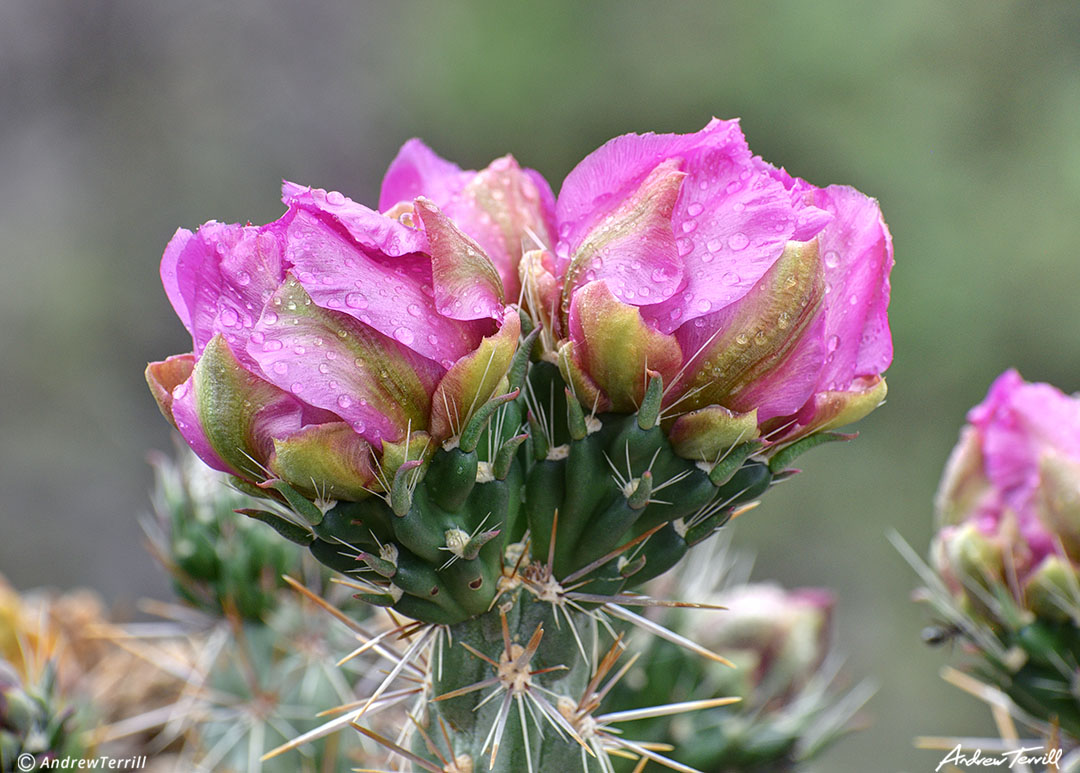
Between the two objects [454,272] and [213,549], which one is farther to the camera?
[213,549]

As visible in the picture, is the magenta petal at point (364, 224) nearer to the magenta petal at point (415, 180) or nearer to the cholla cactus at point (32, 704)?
the magenta petal at point (415, 180)

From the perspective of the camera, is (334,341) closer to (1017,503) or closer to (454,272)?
(454,272)

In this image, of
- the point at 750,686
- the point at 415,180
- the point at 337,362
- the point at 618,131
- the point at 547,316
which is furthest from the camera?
the point at 618,131

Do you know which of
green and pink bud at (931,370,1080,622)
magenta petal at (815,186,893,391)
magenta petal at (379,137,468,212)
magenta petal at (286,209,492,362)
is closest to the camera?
magenta petal at (286,209,492,362)

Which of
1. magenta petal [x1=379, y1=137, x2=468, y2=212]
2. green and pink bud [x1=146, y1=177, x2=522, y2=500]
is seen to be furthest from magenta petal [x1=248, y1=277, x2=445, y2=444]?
magenta petal [x1=379, y1=137, x2=468, y2=212]

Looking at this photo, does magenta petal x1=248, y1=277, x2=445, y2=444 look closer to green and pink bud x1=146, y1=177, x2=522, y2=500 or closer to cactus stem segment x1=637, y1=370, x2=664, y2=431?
green and pink bud x1=146, y1=177, x2=522, y2=500

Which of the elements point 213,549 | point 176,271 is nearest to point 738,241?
point 176,271

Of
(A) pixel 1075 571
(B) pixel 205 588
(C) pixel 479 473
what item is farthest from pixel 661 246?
(B) pixel 205 588

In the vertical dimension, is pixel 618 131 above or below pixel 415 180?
below
